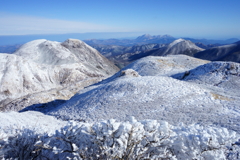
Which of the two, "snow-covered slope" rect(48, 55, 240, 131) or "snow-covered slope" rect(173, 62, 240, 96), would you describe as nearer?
"snow-covered slope" rect(48, 55, 240, 131)

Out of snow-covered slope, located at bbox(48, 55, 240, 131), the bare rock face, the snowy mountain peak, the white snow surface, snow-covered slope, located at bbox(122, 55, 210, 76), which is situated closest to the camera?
the white snow surface

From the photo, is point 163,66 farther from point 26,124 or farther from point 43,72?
point 43,72

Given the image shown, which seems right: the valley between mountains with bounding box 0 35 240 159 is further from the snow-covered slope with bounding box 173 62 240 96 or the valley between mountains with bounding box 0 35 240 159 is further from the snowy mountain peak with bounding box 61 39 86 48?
the snowy mountain peak with bounding box 61 39 86 48

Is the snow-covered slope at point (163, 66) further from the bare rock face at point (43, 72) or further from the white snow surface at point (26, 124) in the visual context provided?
the white snow surface at point (26, 124)

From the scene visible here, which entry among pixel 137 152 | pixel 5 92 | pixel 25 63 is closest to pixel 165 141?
pixel 137 152

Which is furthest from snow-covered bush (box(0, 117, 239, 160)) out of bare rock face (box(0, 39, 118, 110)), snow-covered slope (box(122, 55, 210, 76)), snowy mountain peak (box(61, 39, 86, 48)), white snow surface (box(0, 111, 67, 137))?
snowy mountain peak (box(61, 39, 86, 48))

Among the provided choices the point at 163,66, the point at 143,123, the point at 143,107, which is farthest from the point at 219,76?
the point at 143,123

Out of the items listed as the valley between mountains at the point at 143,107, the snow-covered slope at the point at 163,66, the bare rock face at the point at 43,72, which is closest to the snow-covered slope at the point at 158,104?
the valley between mountains at the point at 143,107
